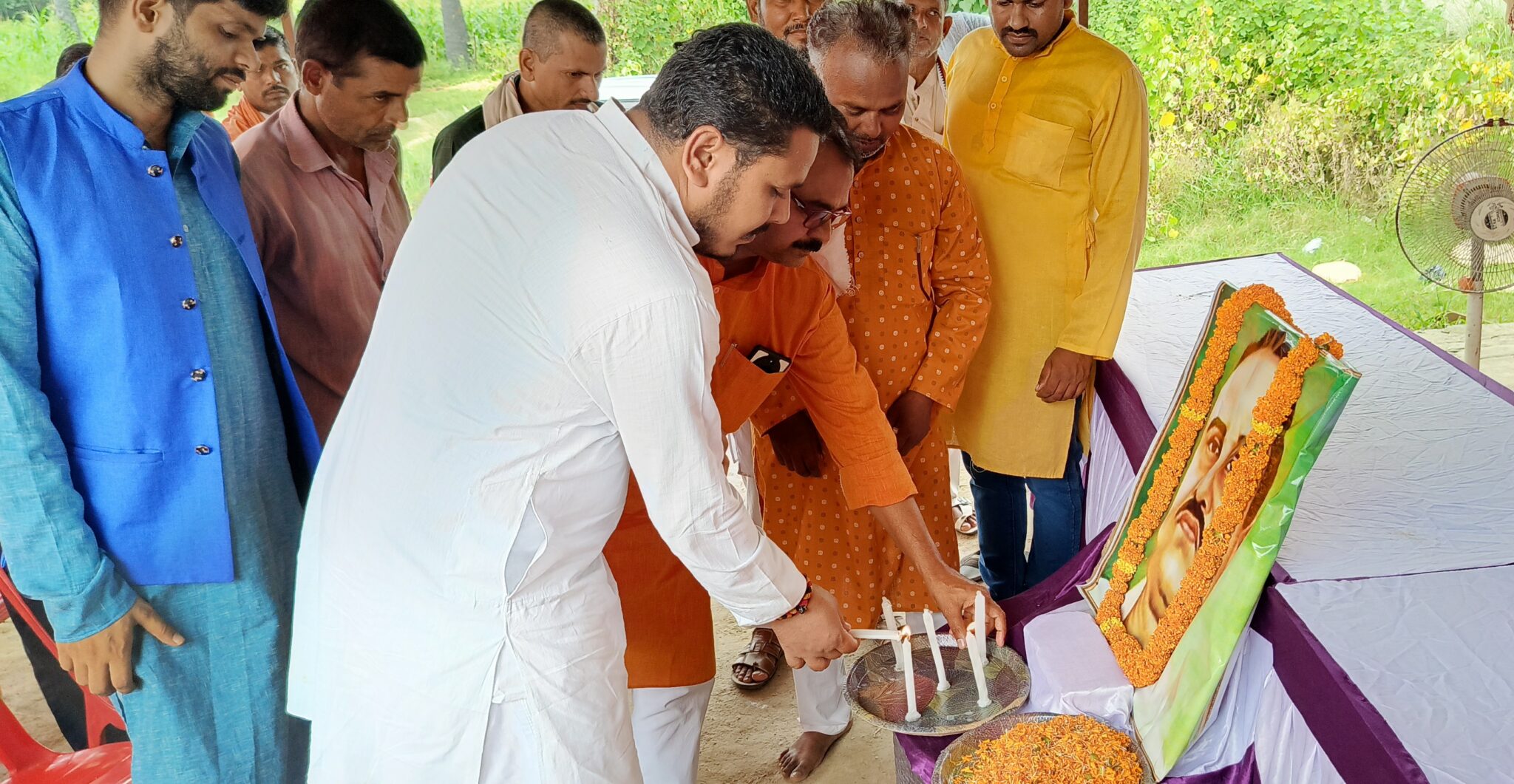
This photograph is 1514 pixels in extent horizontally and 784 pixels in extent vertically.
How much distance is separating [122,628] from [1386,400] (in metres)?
2.37

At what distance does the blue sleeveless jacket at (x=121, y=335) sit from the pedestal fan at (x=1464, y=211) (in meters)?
3.46

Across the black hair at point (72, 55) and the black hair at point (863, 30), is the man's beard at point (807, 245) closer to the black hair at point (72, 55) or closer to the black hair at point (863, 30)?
the black hair at point (863, 30)

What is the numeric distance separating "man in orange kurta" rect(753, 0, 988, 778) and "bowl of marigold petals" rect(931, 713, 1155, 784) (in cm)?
70

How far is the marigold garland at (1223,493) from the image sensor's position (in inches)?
56.6

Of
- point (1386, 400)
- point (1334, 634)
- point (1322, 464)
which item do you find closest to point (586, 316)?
point (1334, 634)

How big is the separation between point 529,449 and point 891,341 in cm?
117

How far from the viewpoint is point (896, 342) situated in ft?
7.53

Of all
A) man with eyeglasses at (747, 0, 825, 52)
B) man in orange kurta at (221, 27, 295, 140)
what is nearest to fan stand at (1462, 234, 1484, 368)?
man with eyeglasses at (747, 0, 825, 52)

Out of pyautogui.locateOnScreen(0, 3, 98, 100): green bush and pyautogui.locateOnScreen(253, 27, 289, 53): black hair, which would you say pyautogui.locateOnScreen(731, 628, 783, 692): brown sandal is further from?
pyautogui.locateOnScreen(0, 3, 98, 100): green bush

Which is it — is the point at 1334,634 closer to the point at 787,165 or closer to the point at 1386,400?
the point at 787,165

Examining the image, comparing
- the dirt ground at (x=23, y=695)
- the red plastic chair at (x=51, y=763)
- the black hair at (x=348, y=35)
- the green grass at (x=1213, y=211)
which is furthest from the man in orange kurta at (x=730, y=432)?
the green grass at (x=1213, y=211)

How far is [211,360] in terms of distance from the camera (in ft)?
5.91

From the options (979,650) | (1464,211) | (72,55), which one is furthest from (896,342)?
(72,55)

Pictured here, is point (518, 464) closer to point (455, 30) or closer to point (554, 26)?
point (554, 26)
